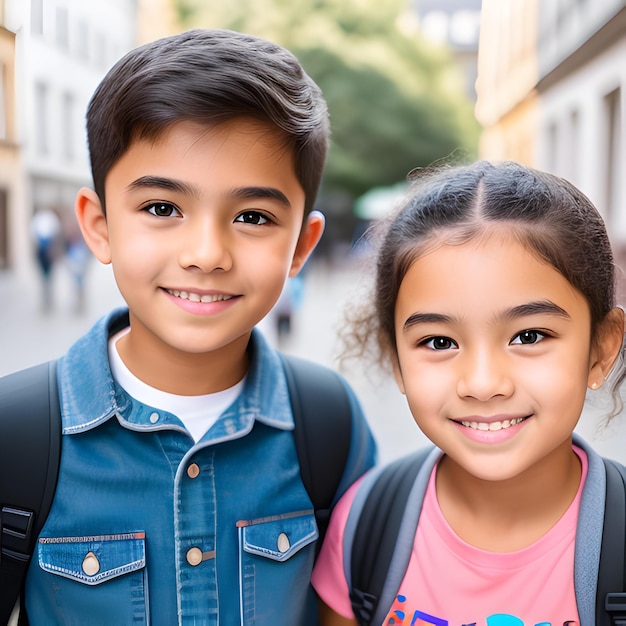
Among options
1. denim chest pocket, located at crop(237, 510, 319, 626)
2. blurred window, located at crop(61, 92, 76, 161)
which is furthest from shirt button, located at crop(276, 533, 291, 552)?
blurred window, located at crop(61, 92, 76, 161)

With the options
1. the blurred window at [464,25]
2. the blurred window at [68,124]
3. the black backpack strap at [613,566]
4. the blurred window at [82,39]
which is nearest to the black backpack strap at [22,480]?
the black backpack strap at [613,566]

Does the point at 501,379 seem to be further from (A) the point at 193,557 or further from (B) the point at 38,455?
(B) the point at 38,455

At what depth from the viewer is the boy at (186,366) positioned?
1358 mm

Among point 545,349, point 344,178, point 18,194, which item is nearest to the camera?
point 545,349

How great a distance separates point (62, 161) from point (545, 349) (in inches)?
253

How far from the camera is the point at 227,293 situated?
1.38 meters

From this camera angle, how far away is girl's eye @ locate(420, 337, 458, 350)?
1341 millimetres

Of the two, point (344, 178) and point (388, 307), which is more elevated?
point (344, 178)

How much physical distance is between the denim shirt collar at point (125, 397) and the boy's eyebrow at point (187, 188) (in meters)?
0.38

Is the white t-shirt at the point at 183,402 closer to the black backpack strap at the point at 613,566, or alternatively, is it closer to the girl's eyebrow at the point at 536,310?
the girl's eyebrow at the point at 536,310

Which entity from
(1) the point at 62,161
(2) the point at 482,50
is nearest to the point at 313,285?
(1) the point at 62,161

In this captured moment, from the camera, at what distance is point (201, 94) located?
4.45ft

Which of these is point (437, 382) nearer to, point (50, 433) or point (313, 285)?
point (50, 433)

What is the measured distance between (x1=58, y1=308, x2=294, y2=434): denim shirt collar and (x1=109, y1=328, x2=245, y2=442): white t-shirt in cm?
3
